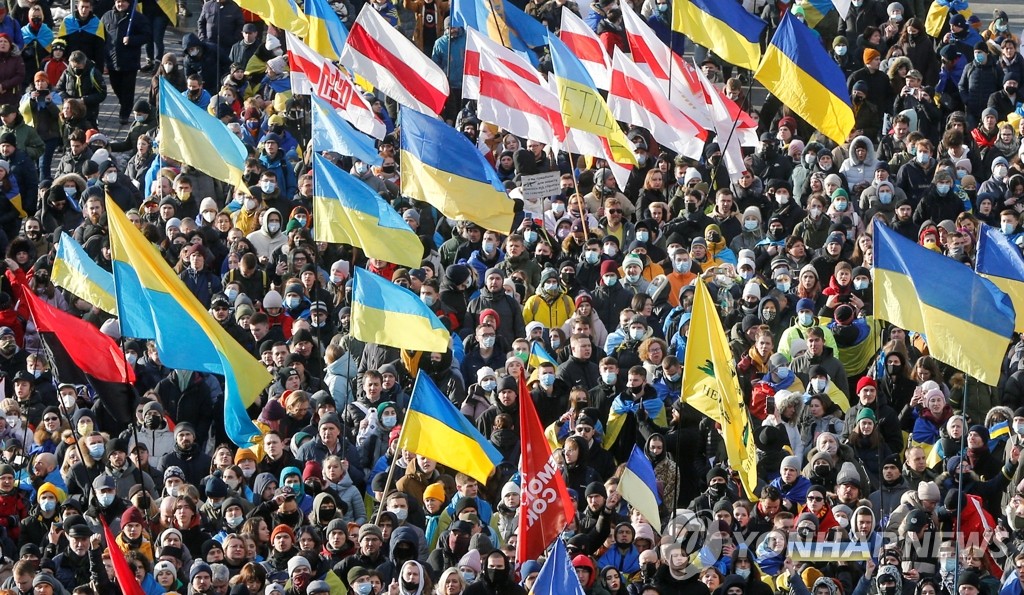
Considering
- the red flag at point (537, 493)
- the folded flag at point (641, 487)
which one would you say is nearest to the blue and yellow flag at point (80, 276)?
the red flag at point (537, 493)

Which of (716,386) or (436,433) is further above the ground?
(716,386)

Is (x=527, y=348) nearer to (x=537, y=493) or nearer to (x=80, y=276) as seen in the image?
(x=537, y=493)

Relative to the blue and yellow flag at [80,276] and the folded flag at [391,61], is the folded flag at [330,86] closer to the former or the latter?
the folded flag at [391,61]

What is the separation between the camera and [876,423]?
19.6 meters

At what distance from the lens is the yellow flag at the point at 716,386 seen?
1788 centimetres

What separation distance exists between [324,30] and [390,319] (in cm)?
538

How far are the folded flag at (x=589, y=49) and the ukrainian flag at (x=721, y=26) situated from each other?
2.41 ft

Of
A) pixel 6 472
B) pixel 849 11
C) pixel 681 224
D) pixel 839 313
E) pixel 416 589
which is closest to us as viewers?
pixel 416 589

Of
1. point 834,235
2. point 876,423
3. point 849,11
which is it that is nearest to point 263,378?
point 876,423

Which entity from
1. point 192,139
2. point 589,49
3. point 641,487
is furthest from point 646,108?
point 641,487

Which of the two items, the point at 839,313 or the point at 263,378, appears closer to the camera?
the point at 263,378

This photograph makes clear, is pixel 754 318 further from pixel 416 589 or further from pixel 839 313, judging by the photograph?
pixel 416 589

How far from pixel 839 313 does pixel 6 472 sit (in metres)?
6.75

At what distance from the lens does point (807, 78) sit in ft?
73.6
